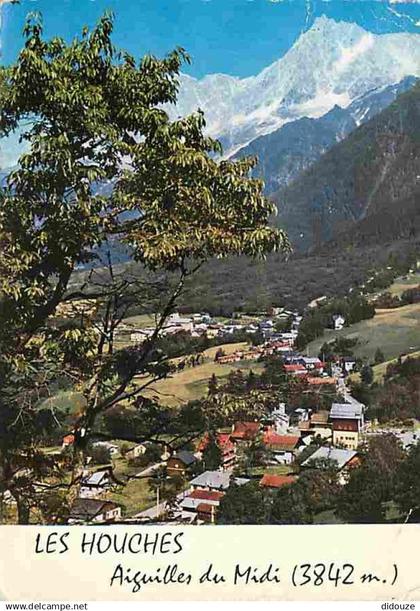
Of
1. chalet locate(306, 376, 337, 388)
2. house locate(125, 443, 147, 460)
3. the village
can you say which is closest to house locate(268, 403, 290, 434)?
the village

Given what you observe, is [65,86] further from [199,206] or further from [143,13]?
[199,206]

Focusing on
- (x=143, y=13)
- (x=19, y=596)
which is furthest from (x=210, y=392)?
(x=143, y=13)

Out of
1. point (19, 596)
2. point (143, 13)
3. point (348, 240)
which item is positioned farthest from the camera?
point (348, 240)

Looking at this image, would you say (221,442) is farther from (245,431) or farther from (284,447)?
(284,447)

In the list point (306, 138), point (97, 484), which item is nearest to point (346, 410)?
point (97, 484)

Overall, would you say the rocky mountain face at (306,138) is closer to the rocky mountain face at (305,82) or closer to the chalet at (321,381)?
the rocky mountain face at (305,82)
